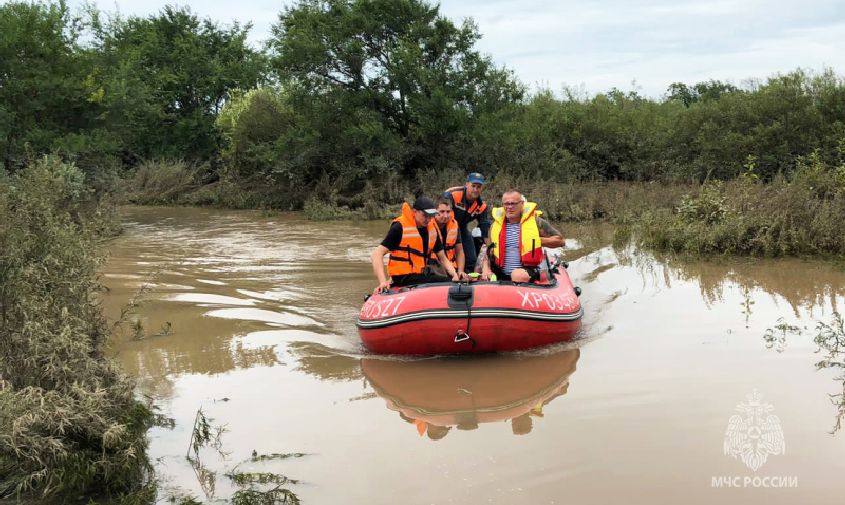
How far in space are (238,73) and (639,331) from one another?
90.1ft

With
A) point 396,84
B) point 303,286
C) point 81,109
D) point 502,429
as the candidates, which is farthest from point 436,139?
point 502,429

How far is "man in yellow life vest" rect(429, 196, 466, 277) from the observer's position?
7.29 meters

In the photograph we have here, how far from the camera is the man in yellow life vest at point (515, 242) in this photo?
7418 mm

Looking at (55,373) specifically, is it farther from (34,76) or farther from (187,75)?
(187,75)

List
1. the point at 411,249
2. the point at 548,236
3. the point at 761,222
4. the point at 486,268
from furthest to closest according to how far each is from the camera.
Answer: the point at 761,222 < the point at 548,236 < the point at 486,268 < the point at 411,249

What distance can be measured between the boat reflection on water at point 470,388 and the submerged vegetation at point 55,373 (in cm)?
183

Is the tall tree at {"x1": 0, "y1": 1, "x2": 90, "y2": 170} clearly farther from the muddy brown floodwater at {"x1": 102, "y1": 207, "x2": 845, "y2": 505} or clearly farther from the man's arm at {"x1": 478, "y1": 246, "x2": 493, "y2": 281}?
the man's arm at {"x1": 478, "y1": 246, "x2": 493, "y2": 281}

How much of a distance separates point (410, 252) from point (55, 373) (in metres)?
3.60

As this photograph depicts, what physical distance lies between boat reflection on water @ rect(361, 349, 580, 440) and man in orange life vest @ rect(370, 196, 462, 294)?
85cm

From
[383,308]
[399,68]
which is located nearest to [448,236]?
[383,308]

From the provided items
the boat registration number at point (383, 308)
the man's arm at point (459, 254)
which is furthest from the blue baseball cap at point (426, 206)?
the man's arm at point (459, 254)

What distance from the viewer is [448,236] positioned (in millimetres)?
7484

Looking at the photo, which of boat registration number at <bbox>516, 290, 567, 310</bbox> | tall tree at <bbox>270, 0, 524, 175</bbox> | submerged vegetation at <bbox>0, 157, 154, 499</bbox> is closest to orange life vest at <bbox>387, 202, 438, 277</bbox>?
boat registration number at <bbox>516, 290, 567, 310</bbox>

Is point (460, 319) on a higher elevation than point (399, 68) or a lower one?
lower
